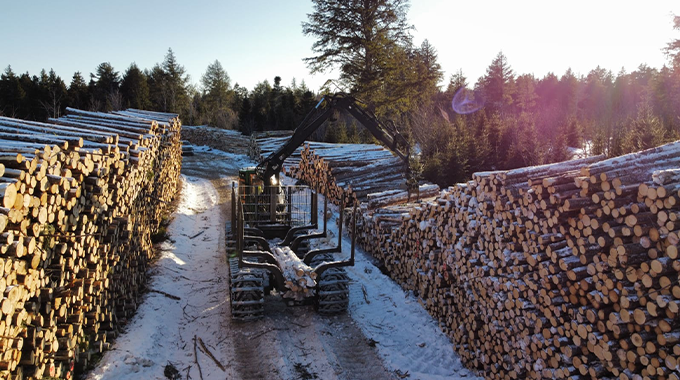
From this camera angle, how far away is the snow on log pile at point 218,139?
37.3m

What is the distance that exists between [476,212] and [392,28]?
21180mm

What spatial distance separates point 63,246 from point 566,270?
691 cm

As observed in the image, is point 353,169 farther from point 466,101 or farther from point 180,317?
point 466,101

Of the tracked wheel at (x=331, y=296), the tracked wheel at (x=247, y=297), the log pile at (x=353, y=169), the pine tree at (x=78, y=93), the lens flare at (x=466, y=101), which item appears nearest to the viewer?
the tracked wheel at (x=247, y=297)

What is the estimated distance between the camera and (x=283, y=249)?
390 inches

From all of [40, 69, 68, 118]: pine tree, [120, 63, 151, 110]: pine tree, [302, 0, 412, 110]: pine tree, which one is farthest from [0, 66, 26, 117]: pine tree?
[302, 0, 412, 110]: pine tree

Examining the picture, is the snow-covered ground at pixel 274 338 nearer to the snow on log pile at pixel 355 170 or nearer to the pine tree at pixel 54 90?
the snow on log pile at pixel 355 170

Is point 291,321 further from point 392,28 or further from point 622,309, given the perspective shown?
point 392,28

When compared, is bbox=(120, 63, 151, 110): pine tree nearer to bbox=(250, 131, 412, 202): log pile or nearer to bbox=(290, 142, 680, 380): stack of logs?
bbox=(250, 131, 412, 202): log pile

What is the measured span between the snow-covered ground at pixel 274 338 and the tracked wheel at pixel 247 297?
216 millimetres

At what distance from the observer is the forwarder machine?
28.5 feet

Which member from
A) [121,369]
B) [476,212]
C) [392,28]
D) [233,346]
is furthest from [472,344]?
[392,28]

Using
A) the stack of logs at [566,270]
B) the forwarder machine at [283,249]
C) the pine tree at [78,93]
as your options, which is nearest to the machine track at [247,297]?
the forwarder machine at [283,249]

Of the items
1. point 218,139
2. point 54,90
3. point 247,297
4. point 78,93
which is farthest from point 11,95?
point 247,297
